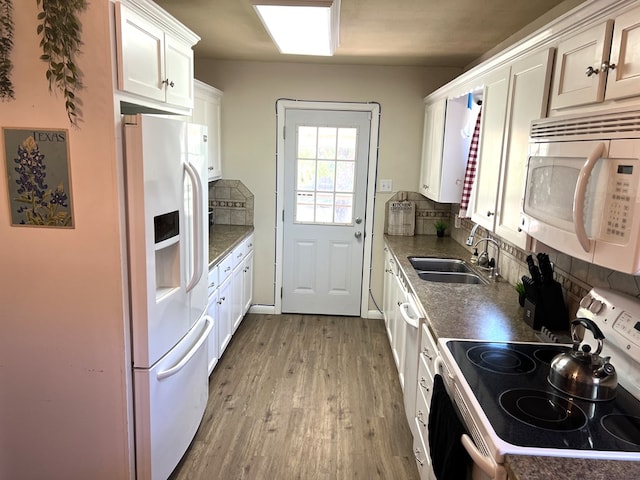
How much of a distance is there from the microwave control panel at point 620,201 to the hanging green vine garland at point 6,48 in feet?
Answer: 6.76

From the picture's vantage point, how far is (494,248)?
10.4 feet

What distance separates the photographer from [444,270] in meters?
3.49

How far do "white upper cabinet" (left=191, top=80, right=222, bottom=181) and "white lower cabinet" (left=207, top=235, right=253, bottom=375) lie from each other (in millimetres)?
718

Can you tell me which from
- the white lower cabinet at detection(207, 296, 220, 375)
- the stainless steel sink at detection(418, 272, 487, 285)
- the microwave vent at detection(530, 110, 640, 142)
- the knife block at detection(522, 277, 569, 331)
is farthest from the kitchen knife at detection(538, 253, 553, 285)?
the white lower cabinet at detection(207, 296, 220, 375)

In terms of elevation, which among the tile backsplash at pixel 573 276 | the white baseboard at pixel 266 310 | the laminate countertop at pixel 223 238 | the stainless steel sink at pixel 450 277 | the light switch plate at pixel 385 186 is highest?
the light switch plate at pixel 385 186

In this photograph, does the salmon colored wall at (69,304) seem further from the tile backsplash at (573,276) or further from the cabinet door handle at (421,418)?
the tile backsplash at (573,276)

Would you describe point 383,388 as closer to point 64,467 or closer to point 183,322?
point 183,322

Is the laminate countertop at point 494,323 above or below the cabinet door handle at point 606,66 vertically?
below

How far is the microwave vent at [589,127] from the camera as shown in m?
1.22

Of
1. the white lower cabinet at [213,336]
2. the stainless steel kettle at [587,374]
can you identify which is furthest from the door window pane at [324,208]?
the stainless steel kettle at [587,374]

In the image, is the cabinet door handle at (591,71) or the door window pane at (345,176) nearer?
the cabinet door handle at (591,71)

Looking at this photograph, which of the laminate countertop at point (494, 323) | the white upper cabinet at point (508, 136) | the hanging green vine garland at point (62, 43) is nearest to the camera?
the laminate countertop at point (494, 323)

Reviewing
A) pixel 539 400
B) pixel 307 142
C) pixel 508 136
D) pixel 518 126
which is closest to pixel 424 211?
pixel 307 142

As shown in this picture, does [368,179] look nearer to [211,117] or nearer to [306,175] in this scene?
[306,175]
